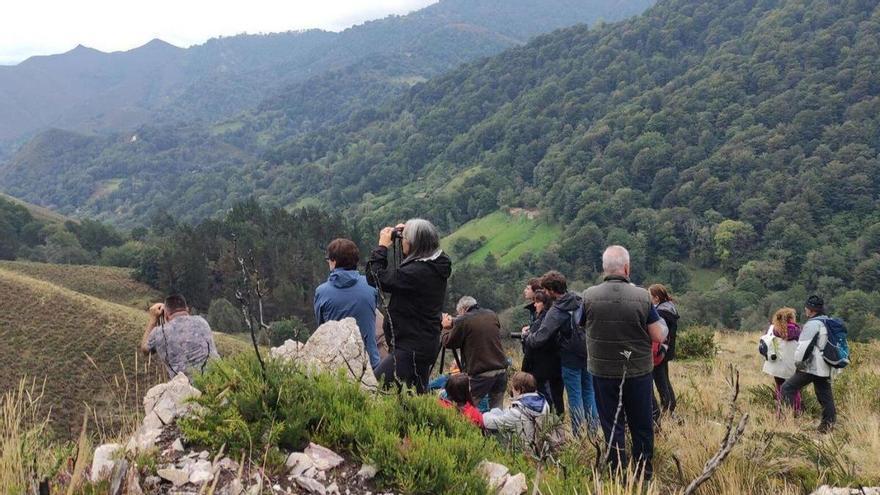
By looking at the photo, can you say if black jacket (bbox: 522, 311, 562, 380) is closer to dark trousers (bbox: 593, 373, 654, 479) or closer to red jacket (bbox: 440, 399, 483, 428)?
red jacket (bbox: 440, 399, 483, 428)

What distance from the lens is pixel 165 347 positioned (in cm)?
488

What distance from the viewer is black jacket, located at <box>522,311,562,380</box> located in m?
5.59

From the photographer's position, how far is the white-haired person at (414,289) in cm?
413

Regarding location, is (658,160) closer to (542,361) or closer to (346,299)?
(542,361)

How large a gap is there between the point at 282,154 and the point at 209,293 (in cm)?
13298

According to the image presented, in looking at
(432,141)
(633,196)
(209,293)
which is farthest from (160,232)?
(432,141)

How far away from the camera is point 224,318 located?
4556 cm

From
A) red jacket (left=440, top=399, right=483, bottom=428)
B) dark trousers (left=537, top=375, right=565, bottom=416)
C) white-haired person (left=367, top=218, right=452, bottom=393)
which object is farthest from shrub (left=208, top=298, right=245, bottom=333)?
red jacket (left=440, top=399, right=483, bottom=428)

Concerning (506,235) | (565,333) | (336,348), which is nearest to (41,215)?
(506,235)

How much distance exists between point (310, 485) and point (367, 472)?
308mm

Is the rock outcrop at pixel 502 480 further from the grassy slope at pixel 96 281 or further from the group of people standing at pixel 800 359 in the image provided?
the grassy slope at pixel 96 281

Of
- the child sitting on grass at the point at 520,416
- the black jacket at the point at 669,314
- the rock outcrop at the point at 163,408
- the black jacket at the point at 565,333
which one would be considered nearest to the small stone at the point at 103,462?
the rock outcrop at the point at 163,408

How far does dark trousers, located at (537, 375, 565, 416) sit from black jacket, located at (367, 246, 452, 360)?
5.68 feet

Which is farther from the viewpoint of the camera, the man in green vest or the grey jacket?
the grey jacket
